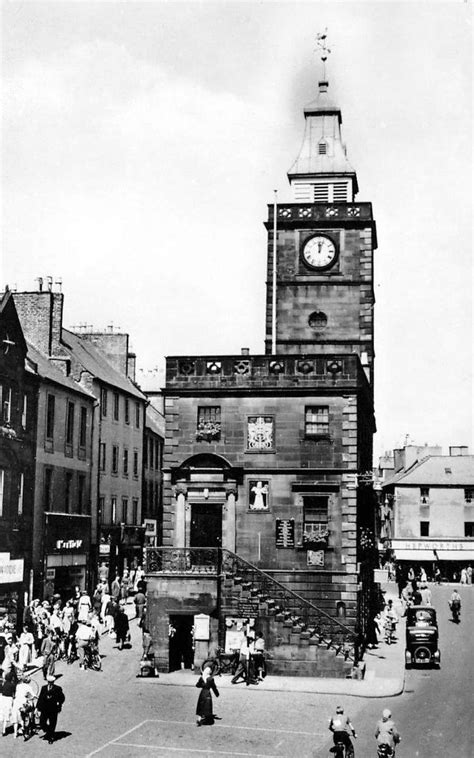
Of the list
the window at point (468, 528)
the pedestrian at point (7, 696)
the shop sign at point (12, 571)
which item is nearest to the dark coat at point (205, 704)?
the pedestrian at point (7, 696)

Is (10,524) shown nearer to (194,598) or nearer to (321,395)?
(194,598)

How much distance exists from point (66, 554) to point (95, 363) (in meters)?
13.5

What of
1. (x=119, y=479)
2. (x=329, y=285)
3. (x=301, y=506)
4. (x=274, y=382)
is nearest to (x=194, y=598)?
(x=301, y=506)

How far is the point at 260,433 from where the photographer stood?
110ft

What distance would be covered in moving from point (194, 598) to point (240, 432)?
649cm

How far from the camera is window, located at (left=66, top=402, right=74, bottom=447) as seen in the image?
44.2m

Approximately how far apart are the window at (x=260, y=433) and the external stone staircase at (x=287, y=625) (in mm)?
4277

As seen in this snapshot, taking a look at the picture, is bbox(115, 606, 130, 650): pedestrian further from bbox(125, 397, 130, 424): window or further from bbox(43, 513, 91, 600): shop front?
bbox(125, 397, 130, 424): window

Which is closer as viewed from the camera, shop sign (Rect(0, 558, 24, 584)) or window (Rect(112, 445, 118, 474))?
shop sign (Rect(0, 558, 24, 584))

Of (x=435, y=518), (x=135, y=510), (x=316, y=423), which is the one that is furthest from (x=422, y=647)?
(x=435, y=518)

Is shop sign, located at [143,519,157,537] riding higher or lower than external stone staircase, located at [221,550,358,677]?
higher

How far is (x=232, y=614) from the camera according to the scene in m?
30.1

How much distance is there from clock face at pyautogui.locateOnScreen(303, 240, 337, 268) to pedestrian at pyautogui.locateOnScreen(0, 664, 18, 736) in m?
26.0

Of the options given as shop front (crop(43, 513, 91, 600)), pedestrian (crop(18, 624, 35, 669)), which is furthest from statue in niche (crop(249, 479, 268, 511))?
shop front (crop(43, 513, 91, 600))
